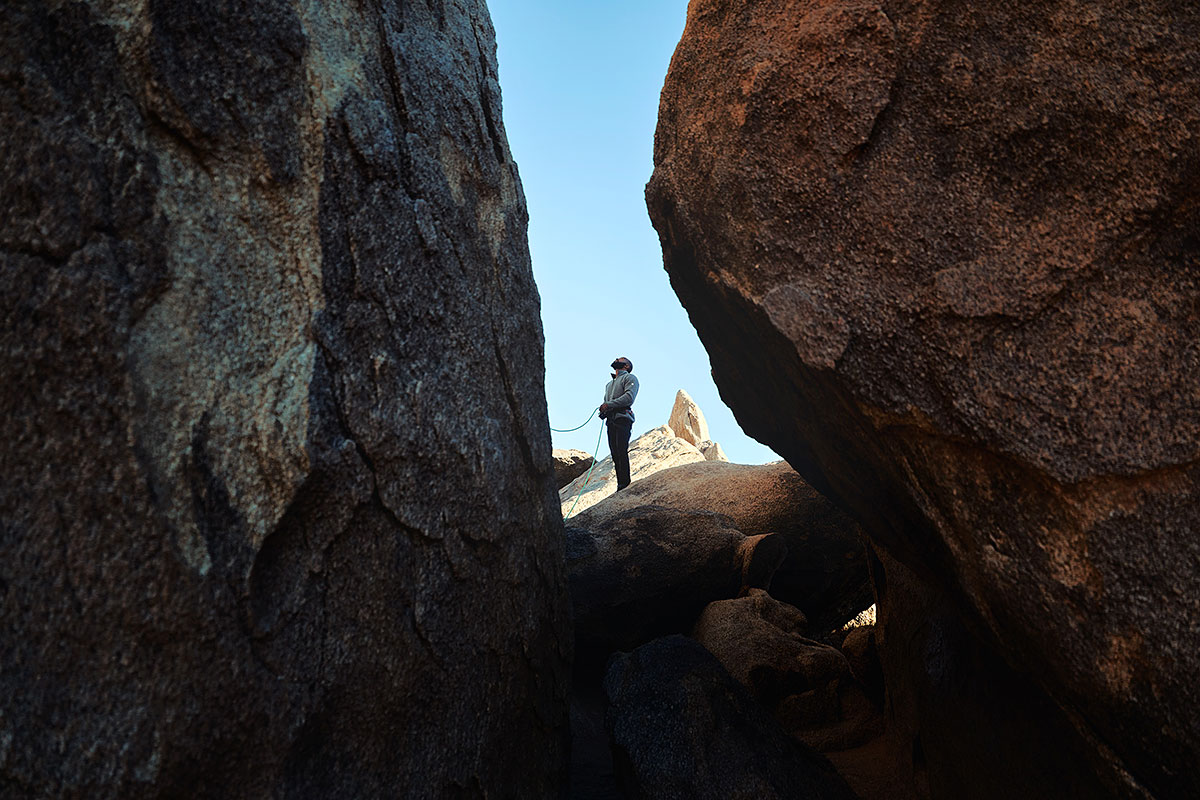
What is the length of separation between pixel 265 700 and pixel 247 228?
0.98 meters

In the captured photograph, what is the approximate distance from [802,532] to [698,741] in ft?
8.44

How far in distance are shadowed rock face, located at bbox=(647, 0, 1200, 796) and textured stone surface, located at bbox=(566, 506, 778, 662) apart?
194 centimetres

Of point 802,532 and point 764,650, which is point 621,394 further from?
point 764,650

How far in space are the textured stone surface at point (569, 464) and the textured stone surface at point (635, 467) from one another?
176cm

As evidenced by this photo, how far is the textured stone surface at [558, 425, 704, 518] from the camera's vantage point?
9.26 m

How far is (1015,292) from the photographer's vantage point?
5.82 ft

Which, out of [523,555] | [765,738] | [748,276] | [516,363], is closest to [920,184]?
[748,276]

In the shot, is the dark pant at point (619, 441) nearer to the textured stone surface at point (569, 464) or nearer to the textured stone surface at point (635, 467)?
the textured stone surface at point (569, 464)

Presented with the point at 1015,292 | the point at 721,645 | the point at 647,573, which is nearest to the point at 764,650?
the point at 721,645

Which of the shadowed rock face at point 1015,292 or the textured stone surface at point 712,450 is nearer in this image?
the shadowed rock face at point 1015,292

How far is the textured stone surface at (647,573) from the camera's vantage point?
154 inches

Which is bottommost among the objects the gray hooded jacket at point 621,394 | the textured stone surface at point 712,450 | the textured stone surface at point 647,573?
the textured stone surface at point 712,450

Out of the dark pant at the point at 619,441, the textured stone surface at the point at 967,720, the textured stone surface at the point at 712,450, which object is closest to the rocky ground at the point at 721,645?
the textured stone surface at the point at 967,720

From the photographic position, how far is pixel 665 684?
280cm
